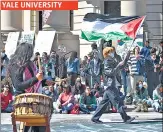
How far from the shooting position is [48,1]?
768 centimetres

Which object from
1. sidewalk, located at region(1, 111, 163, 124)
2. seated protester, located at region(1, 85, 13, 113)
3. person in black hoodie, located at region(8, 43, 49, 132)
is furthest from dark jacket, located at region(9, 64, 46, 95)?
seated protester, located at region(1, 85, 13, 113)

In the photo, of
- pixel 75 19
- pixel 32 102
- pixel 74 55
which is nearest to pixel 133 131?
pixel 32 102

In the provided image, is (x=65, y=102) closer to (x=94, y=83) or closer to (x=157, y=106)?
(x=157, y=106)

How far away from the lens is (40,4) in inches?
304

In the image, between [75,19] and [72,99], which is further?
[75,19]

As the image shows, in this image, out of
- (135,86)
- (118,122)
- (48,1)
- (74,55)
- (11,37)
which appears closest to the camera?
(48,1)

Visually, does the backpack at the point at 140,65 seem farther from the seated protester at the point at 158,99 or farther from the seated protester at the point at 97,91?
the seated protester at the point at 158,99

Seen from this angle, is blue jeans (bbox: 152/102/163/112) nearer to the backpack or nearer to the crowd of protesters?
the crowd of protesters

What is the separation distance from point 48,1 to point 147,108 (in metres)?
8.88

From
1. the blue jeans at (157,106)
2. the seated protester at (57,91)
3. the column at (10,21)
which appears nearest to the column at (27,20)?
the column at (10,21)

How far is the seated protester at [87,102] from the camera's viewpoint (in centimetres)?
1599

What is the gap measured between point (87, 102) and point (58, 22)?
1225 cm

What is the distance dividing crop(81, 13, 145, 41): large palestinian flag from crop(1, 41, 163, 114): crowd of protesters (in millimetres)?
617

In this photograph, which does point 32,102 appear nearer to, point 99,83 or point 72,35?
point 99,83
